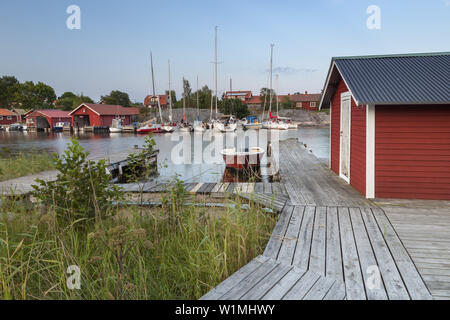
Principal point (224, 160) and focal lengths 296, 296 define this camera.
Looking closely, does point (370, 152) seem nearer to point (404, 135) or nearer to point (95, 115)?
point (404, 135)

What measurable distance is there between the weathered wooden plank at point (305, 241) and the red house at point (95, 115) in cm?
5468

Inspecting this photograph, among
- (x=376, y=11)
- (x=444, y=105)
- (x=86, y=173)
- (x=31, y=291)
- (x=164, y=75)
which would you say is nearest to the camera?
(x=31, y=291)

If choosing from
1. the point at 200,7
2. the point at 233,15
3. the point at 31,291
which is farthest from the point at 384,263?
the point at 233,15

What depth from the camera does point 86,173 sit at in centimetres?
372

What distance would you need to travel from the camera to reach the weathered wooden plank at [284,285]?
94.3 inches

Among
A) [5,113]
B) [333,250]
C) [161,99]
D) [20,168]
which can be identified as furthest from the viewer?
[161,99]

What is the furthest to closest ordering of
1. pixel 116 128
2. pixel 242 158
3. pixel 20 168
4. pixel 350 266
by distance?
pixel 116 128 < pixel 242 158 < pixel 20 168 < pixel 350 266

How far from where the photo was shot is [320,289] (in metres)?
2.55

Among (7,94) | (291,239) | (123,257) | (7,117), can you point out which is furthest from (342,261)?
(7,94)

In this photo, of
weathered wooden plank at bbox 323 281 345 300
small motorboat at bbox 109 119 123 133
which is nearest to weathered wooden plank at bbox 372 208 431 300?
weathered wooden plank at bbox 323 281 345 300

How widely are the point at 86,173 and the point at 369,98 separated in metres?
4.99

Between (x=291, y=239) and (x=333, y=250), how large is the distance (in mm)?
525

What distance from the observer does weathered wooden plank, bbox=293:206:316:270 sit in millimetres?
3082
